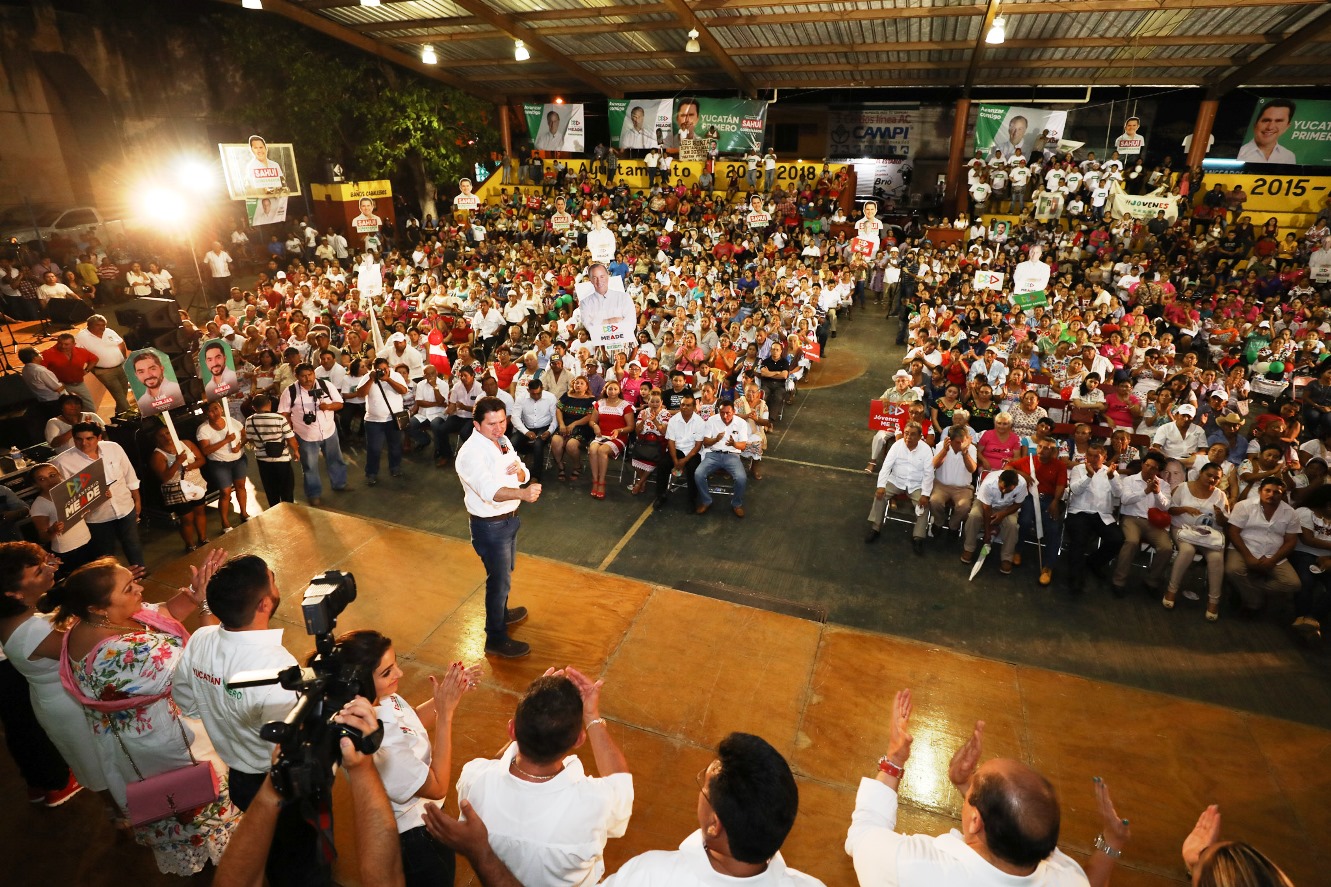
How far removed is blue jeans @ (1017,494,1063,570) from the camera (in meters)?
6.12

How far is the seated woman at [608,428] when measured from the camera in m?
7.68

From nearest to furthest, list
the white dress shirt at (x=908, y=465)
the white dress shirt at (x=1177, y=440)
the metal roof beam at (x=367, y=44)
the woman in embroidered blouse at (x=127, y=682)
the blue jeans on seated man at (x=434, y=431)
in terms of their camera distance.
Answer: the woman in embroidered blouse at (x=127, y=682) < the white dress shirt at (x=908, y=465) < the white dress shirt at (x=1177, y=440) < the blue jeans on seated man at (x=434, y=431) < the metal roof beam at (x=367, y=44)

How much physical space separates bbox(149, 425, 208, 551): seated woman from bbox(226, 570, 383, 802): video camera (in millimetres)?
5013

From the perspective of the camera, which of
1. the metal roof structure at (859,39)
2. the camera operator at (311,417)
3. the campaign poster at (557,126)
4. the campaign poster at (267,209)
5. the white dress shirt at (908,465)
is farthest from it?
the campaign poster at (557,126)

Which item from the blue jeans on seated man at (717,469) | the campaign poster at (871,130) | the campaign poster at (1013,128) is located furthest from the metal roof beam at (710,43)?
the blue jeans on seated man at (717,469)

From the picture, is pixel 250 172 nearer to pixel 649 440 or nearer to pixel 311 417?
pixel 311 417

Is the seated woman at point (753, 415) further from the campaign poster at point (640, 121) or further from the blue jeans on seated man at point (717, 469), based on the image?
the campaign poster at point (640, 121)

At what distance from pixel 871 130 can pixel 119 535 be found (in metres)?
26.2

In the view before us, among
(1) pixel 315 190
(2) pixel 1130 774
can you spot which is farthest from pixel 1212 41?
(1) pixel 315 190

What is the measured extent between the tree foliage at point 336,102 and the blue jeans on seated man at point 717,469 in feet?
61.5

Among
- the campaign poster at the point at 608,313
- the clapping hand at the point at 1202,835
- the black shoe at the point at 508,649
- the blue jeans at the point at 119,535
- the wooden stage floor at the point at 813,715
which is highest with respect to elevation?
the campaign poster at the point at 608,313

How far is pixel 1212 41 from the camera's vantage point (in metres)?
13.6

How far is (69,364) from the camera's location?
820cm

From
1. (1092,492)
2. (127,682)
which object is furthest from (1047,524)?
(127,682)
